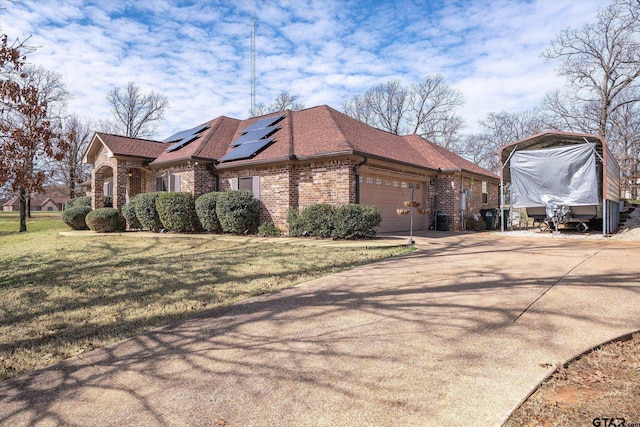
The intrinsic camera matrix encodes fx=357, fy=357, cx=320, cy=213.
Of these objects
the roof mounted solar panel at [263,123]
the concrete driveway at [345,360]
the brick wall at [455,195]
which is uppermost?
the roof mounted solar panel at [263,123]

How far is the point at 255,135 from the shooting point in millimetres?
15672

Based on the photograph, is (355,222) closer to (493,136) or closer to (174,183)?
(174,183)

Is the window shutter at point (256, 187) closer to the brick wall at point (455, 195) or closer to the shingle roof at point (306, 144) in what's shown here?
the shingle roof at point (306, 144)

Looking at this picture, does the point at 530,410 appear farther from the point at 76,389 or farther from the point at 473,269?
the point at 473,269

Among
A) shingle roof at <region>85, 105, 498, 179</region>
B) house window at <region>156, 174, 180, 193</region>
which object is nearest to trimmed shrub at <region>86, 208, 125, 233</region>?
house window at <region>156, 174, 180, 193</region>

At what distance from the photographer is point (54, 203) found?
320 feet

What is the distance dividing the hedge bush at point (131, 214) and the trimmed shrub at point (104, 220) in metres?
0.53

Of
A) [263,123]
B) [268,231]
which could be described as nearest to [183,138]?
[263,123]

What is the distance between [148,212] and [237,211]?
472 centimetres

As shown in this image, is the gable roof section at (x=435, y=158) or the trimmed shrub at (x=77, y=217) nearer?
the gable roof section at (x=435, y=158)

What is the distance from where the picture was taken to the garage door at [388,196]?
12969 mm

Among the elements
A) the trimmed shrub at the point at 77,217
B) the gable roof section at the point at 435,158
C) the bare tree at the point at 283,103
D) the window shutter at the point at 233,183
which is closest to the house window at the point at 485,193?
the gable roof section at the point at 435,158

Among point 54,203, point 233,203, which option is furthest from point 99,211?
point 54,203

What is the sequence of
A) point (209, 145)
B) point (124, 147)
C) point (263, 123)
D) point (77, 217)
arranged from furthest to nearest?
point (77, 217), point (124, 147), point (263, 123), point (209, 145)
